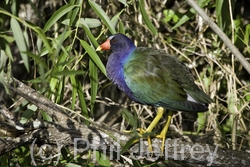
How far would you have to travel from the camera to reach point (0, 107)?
2.61 m

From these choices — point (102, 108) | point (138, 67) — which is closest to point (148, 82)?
point (138, 67)

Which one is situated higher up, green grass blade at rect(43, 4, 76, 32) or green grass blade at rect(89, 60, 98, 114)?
green grass blade at rect(43, 4, 76, 32)

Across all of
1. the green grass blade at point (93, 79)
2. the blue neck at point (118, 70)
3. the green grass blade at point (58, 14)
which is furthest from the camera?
the blue neck at point (118, 70)

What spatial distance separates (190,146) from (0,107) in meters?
0.98

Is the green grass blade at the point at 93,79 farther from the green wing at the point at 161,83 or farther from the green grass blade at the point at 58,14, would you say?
the green grass blade at the point at 58,14

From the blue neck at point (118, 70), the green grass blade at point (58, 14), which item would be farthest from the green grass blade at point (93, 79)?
the green grass blade at point (58, 14)

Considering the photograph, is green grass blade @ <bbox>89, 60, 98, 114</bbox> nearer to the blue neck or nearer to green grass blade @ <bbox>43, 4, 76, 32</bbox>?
the blue neck

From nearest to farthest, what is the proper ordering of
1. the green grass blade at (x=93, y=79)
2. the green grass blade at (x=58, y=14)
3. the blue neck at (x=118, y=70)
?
1. the green grass blade at (x=58, y=14)
2. the green grass blade at (x=93, y=79)
3. the blue neck at (x=118, y=70)

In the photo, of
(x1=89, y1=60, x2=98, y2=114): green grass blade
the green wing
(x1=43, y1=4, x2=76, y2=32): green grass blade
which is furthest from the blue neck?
(x1=43, y1=4, x2=76, y2=32): green grass blade

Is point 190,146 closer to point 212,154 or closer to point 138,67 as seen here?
point 212,154

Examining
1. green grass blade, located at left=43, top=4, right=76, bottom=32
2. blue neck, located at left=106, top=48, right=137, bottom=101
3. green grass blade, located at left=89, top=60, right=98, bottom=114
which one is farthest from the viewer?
blue neck, located at left=106, top=48, right=137, bottom=101

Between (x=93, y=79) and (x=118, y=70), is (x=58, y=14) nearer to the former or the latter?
(x=93, y=79)

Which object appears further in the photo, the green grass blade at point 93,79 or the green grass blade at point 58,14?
the green grass blade at point 93,79

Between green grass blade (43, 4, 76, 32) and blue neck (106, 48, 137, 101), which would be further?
blue neck (106, 48, 137, 101)
